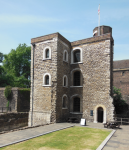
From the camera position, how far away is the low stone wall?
57.7 feet

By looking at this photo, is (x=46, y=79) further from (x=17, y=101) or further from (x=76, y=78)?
(x=17, y=101)

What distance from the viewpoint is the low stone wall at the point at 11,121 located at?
17.6m

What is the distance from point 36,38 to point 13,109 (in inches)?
506

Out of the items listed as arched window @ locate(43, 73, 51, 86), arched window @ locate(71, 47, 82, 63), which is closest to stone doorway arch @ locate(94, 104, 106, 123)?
arched window @ locate(43, 73, 51, 86)

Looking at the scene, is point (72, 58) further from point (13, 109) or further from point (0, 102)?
point (0, 102)

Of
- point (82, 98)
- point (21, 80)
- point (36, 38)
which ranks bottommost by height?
point (82, 98)

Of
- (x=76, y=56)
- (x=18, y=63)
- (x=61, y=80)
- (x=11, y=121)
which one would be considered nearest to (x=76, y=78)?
(x=61, y=80)

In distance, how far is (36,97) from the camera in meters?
17.0

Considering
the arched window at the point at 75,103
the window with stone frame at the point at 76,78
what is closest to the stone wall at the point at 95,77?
the arched window at the point at 75,103

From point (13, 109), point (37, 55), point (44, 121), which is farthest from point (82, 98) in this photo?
point (13, 109)

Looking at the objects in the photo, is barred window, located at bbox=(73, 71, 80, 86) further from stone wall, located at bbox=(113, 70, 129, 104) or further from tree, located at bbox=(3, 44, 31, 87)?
tree, located at bbox=(3, 44, 31, 87)

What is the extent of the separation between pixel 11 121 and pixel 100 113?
36.1 feet

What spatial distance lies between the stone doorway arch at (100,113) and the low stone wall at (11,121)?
9.59 m

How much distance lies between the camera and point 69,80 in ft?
61.1
